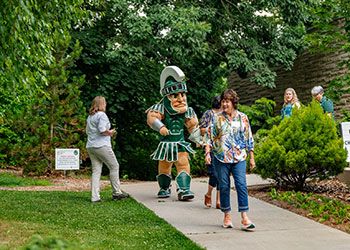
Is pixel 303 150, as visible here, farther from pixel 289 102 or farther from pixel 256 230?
pixel 256 230

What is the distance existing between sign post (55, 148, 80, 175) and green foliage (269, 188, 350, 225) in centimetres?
582

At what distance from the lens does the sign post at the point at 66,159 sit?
13875 millimetres

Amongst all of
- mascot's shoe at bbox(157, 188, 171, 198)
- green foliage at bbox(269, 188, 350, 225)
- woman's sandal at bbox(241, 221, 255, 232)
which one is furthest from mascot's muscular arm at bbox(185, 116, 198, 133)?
woman's sandal at bbox(241, 221, 255, 232)

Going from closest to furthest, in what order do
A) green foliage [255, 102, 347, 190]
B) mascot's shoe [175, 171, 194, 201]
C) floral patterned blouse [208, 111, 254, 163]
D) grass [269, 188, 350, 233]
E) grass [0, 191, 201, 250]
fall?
grass [0, 191, 201, 250], floral patterned blouse [208, 111, 254, 163], grass [269, 188, 350, 233], mascot's shoe [175, 171, 194, 201], green foliage [255, 102, 347, 190]

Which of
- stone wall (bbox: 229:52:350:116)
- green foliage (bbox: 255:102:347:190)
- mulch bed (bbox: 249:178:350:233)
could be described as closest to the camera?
mulch bed (bbox: 249:178:350:233)

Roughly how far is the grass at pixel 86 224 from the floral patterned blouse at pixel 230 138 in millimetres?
1126

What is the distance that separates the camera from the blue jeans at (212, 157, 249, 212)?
6922 millimetres

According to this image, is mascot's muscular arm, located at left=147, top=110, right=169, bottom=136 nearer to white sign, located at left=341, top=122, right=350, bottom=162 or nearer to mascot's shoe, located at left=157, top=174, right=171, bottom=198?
mascot's shoe, located at left=157, top=174, right=171, bottom=198

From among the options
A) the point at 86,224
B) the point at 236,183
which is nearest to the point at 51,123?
the point at 86,224

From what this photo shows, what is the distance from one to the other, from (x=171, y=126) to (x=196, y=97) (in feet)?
28.7

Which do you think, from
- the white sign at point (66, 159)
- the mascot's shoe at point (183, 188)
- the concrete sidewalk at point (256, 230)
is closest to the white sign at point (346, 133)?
the concrete sidewalk at point (256, 230)

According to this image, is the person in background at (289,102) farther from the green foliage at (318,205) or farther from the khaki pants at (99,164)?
the khaki pants at (99,164)

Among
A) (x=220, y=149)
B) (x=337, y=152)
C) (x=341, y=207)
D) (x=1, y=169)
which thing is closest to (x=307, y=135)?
(x=337, y=152)

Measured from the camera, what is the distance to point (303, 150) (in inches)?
377
